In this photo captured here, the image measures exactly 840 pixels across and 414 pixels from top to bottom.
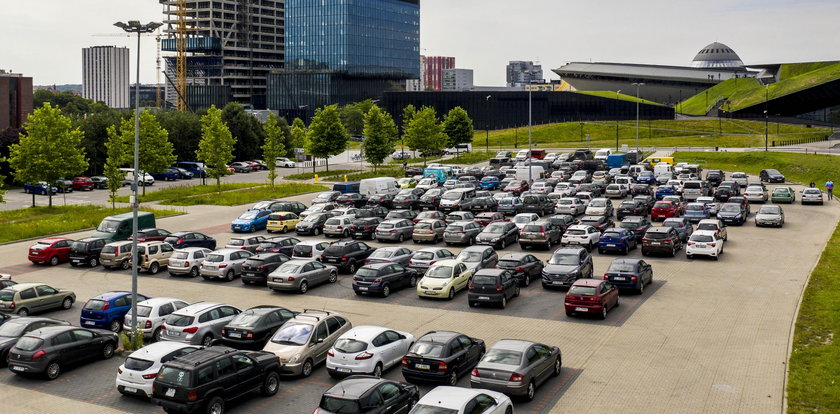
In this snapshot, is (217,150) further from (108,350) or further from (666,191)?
(108,350)

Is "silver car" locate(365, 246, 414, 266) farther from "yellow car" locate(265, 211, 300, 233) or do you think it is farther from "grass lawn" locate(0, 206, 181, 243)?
"grass lawn" locate(0, 206, 181, 243)

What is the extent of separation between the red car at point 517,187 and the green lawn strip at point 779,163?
27.2 meters

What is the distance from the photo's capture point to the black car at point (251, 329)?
2203cm

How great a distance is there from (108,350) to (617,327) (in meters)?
15.2

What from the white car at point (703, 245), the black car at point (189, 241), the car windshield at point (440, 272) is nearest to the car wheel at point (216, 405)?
the car windshield at point (440, 272)

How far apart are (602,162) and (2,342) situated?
67355 millimetres

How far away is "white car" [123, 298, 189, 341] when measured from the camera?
23953mm

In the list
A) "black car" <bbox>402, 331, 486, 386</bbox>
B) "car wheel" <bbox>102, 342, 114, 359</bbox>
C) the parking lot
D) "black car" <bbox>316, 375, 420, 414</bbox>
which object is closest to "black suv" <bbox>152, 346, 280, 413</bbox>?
the parking lot

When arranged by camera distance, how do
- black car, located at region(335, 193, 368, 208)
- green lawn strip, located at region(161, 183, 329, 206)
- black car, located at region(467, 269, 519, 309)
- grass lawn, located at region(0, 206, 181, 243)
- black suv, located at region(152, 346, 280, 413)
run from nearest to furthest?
black suv, located at region(152, 346, 280, 413)
black car, located at region(467, 269, 519, 309)
grass lawn, located at region(0, 206, 181, 243)
black car, located at region(335, 193, 368, 208)
green lawn strip, located at region(161, 183, 329, 206)

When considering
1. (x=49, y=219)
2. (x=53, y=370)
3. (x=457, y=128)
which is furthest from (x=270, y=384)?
(x=457, y=128)

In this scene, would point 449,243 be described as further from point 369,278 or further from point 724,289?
point 724,289

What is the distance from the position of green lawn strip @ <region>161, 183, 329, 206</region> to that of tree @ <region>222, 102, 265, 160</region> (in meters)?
34.8

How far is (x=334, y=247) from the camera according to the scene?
3453cm

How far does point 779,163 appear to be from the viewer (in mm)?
81688
